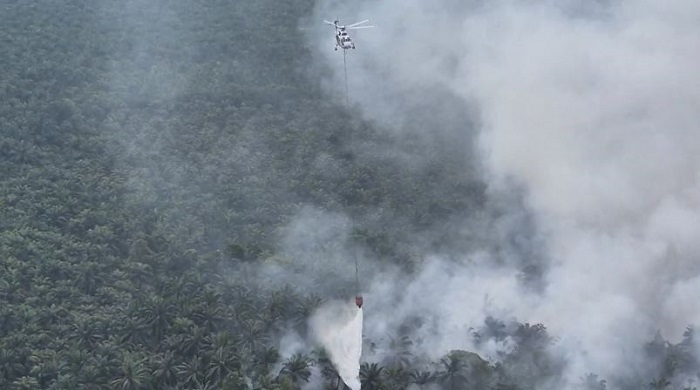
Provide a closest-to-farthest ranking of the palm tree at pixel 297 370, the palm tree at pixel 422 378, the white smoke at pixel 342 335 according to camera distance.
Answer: the palm tree at pixel 297 370 < the white smoke at pixel 342 335 < the palm tree at pixel 422 378

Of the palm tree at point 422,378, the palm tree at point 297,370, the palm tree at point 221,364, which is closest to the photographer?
the palm tree at point 221,364

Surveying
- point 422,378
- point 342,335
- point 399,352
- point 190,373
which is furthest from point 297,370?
point 422,378

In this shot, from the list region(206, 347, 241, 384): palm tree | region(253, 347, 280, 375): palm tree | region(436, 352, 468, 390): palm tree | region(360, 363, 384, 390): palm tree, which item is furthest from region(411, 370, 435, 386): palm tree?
region(206, 347, 241, 384): palm tree

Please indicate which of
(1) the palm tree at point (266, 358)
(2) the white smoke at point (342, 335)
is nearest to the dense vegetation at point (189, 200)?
(1) the palm tree at point (266, 358)

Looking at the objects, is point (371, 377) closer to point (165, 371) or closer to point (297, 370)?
point (297, 370)

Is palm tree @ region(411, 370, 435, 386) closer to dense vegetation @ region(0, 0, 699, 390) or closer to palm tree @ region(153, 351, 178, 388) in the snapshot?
dense vegetation @ region(0, 0, 699, 390)

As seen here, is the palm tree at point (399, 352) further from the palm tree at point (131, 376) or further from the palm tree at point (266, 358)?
the palm tree at point (131, 376)
